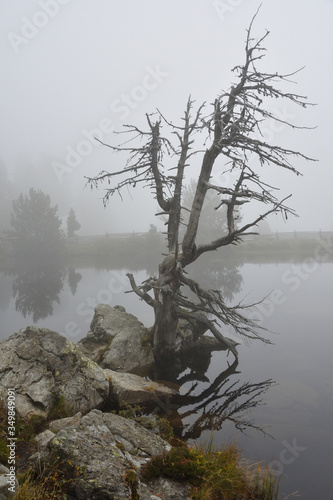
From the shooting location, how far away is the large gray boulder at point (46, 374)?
609cm

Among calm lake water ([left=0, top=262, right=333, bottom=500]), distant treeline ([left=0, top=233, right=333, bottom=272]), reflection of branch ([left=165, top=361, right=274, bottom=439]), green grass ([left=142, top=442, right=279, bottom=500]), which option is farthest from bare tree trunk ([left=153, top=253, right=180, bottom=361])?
distant treeline ([left=0, top=233, right=333, bottom=272])

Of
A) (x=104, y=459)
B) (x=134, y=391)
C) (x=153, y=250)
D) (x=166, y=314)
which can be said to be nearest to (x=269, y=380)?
(x=166, y=314)

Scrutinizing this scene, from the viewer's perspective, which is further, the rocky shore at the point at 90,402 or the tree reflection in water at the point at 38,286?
the tree reflection in water at the point at 38,286

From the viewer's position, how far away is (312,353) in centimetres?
1093

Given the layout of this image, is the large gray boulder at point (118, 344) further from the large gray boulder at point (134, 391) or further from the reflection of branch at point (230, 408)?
the reflection of branch at point (230, 408)


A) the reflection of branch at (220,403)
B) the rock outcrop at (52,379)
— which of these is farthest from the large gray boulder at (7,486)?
the reflection of branch at (220,403)

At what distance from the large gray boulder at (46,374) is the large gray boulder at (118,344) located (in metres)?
2.86

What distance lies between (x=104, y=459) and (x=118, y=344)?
640 centimetres

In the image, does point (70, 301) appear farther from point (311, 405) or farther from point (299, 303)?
point (311, 405)

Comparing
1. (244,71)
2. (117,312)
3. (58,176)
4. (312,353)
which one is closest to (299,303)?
(312,353)

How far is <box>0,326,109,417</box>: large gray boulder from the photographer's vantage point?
6.09 m

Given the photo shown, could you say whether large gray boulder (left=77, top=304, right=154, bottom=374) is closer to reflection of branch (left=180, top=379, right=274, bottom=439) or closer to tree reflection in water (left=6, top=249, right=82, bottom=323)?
reflection of branch (left=180, top=379, right=274, bottom=439)

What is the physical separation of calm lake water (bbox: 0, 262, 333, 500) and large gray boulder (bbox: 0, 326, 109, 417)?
2120 millimetres

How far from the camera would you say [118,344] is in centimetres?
1036
